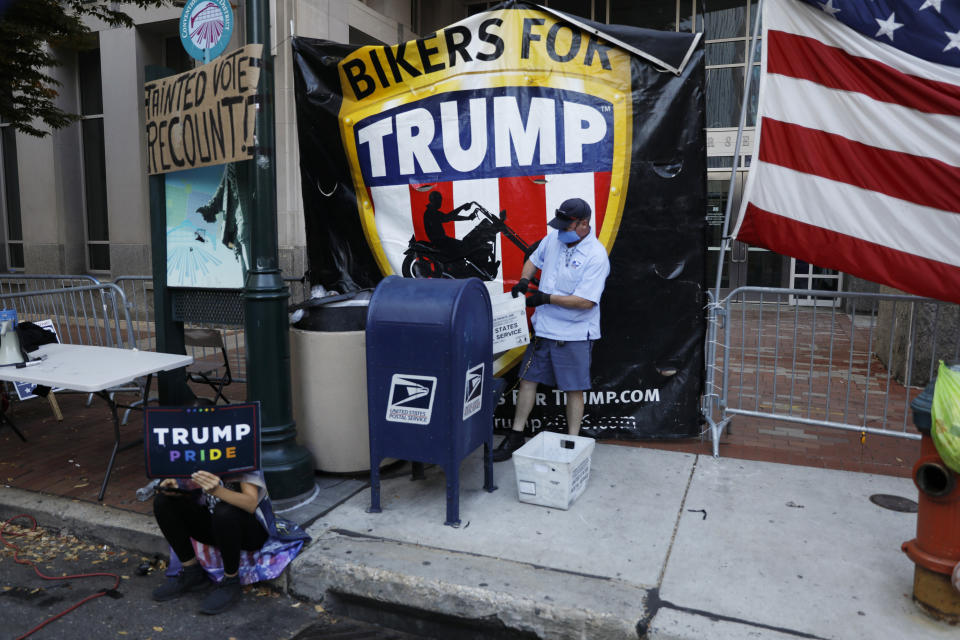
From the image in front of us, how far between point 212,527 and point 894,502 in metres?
4.01

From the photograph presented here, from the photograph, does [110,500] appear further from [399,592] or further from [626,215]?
[626,215]

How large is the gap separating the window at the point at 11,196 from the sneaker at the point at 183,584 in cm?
1454

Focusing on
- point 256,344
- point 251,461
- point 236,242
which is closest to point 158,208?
point 236,242

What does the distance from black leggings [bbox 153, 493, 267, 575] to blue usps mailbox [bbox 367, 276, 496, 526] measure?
0.82 meters

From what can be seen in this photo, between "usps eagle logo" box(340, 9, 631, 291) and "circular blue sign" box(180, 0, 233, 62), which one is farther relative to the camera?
"usps eagle logo" box(340, 9, 631, 291)

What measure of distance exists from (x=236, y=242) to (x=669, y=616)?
12.3 ft

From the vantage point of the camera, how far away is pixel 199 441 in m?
3.30

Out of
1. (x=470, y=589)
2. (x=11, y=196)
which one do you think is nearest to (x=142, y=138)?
(x=11, y=196)

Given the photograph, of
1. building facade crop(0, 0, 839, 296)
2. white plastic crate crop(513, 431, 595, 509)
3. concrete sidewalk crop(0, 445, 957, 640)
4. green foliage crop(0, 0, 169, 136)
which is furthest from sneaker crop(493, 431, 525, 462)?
green foliage crop(0, 0, 169, 136)

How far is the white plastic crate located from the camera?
4043mm

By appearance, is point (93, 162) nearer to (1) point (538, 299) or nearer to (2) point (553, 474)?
(1) point (538, 299)

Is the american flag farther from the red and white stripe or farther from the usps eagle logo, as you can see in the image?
the red and white stripe

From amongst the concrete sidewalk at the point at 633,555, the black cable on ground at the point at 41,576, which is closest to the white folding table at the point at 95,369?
the black cable on ground at the point at 41,576

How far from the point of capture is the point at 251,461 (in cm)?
336
